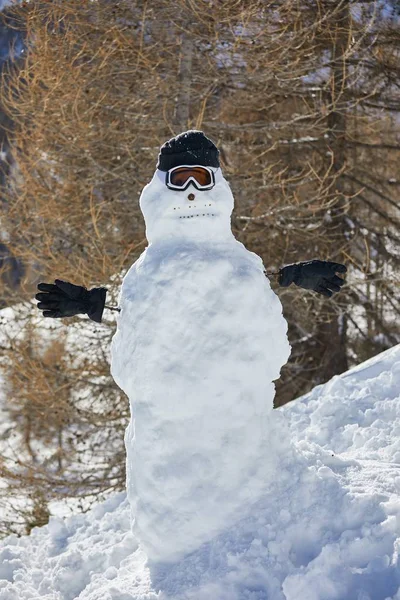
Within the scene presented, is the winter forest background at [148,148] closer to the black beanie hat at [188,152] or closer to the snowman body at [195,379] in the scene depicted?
the black beanie hat at [188,152]

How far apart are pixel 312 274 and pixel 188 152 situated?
0.97 m

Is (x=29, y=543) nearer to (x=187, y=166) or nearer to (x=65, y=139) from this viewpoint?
(x=187, y=166)

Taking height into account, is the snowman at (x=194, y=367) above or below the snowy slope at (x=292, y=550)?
above

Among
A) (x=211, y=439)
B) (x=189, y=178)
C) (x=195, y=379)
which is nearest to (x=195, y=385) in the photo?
(x=195, y=379)

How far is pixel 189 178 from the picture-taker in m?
3.31

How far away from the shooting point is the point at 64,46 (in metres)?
6.87

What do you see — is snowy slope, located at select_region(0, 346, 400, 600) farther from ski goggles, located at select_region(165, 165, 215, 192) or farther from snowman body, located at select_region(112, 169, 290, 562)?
ski goggles, located at select_region(165, 165, 215, 192)

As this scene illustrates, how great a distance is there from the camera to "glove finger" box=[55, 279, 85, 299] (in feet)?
11.0

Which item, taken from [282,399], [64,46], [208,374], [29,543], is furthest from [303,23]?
[29,543]

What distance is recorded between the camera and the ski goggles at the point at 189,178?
10.8 feet

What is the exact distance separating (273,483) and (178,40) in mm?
Result: 5474

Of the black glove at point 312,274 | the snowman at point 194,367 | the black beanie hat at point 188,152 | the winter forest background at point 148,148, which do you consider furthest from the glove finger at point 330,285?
the winter forest background at point 148,148

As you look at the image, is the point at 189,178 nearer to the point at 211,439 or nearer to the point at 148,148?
the point at 211,439

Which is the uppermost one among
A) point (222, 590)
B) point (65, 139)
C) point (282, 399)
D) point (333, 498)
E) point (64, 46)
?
point (64, 46)
